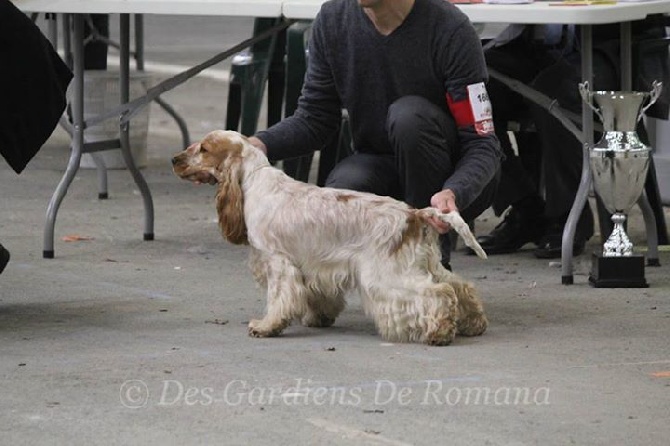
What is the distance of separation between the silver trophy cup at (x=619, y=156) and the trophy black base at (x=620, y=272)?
23 mm

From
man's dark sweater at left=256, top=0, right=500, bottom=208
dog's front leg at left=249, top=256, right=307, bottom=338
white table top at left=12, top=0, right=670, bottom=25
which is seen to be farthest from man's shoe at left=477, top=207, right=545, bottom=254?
dog's front leg at left=249, top=256, right=307, bottom=338

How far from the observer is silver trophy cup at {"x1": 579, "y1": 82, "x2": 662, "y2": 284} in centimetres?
548

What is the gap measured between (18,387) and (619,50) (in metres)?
2.90

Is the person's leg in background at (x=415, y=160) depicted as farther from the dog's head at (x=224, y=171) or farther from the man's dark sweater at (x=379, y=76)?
the dog's head at (x=224, y=171)

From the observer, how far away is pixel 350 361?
14.4ft

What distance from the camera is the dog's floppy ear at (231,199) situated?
4672 millimetres

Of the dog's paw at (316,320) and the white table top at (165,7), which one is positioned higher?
the white table top at (165,7)

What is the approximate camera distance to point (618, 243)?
553cm

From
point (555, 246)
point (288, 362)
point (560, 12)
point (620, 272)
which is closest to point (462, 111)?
point (560, 12)

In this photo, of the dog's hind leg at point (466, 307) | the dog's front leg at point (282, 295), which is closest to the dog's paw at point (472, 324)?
the dog's hind leg at point (466, 307)

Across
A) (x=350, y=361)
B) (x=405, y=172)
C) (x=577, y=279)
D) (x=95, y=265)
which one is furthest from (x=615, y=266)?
(x=95, y=265)

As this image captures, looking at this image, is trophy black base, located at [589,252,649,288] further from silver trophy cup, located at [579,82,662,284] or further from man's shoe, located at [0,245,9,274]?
man's shoe, located at [0,245,9,274]

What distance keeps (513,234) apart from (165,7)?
1638 mm

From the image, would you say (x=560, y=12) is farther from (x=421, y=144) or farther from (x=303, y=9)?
(x=303, y=9)
